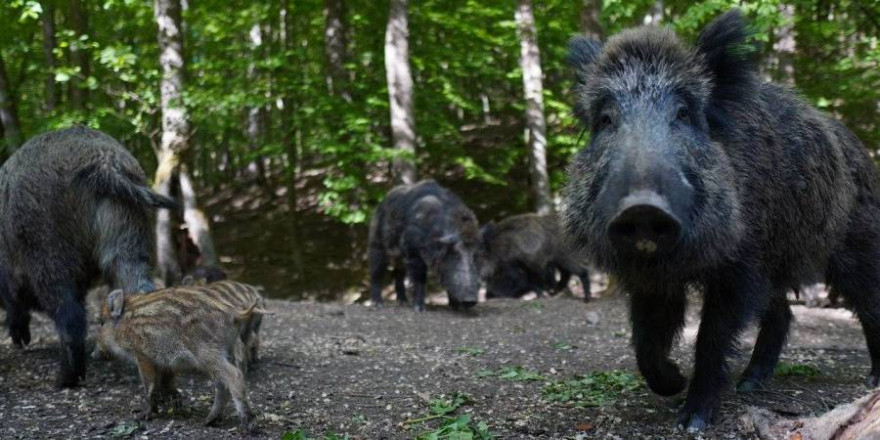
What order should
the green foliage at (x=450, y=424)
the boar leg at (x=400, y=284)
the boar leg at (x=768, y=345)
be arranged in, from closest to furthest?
the green foliage at (x=450, y=424) < the boar leg at (x=768, y=345) < the boar leg at (x=400, y=284)

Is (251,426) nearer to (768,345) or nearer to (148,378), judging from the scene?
(148,378)

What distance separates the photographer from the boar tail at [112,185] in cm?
554

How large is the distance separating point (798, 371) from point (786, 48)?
7688 millimetres

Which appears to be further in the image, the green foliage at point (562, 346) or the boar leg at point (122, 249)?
the green foliage at point (562, 346)

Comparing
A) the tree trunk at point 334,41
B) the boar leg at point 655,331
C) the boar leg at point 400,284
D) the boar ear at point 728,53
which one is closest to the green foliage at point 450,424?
the boar leg at point 655,331

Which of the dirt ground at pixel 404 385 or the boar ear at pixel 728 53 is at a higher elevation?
the boar ear at pixel 728 53

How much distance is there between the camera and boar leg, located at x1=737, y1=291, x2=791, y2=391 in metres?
5.09

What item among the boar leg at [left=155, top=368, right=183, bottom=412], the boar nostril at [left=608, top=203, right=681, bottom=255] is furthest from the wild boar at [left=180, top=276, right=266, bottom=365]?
the boar nostril at [left=608, top=203, right=681, bottom=255]

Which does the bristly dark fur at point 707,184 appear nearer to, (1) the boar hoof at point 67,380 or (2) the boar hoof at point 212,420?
(2) the boar hoof at point 212,420

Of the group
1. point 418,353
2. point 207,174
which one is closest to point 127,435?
point 418,353

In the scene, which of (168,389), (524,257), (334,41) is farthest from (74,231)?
(334,41)

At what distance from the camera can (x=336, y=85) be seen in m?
15.3

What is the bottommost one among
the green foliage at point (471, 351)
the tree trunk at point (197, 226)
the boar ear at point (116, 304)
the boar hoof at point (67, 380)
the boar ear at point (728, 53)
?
the green foliage at point (471, 351)

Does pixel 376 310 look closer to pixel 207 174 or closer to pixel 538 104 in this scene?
pixel 538 104
